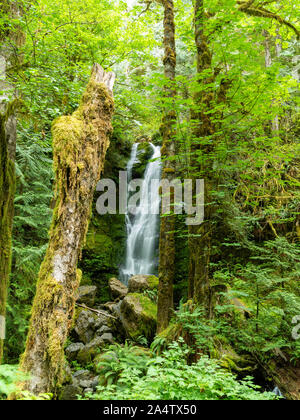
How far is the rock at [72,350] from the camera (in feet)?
22.5

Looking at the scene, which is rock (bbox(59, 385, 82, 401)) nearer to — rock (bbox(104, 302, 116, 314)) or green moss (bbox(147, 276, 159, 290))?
rock (bbox(104, 302, 116, 314))

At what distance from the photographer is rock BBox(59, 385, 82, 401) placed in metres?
5.13

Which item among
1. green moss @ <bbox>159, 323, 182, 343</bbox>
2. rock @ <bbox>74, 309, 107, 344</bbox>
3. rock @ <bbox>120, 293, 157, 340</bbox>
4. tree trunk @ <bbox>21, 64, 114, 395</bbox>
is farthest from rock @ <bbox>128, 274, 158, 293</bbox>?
tree trunk @ <bbox>21, 64, 114, 395</bbox>

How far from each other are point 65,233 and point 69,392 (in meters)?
4.30

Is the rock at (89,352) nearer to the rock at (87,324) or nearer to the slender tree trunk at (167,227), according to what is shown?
the rock at (87,324)

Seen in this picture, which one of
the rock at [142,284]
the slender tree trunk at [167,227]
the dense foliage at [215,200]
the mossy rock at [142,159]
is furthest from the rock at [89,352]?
the mossy rock at [142,159]

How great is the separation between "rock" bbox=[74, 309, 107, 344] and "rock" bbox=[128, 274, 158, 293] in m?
1.36

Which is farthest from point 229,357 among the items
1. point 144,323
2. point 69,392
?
point 69,392

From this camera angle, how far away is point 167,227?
5930mm

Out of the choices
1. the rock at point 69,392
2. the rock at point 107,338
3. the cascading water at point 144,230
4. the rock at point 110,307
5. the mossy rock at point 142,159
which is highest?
the mossy rock at point 142,159

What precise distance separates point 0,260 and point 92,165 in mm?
1896

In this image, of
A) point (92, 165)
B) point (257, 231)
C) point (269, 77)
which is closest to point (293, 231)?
point (257, 231)

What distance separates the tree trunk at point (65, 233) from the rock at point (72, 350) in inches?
191
